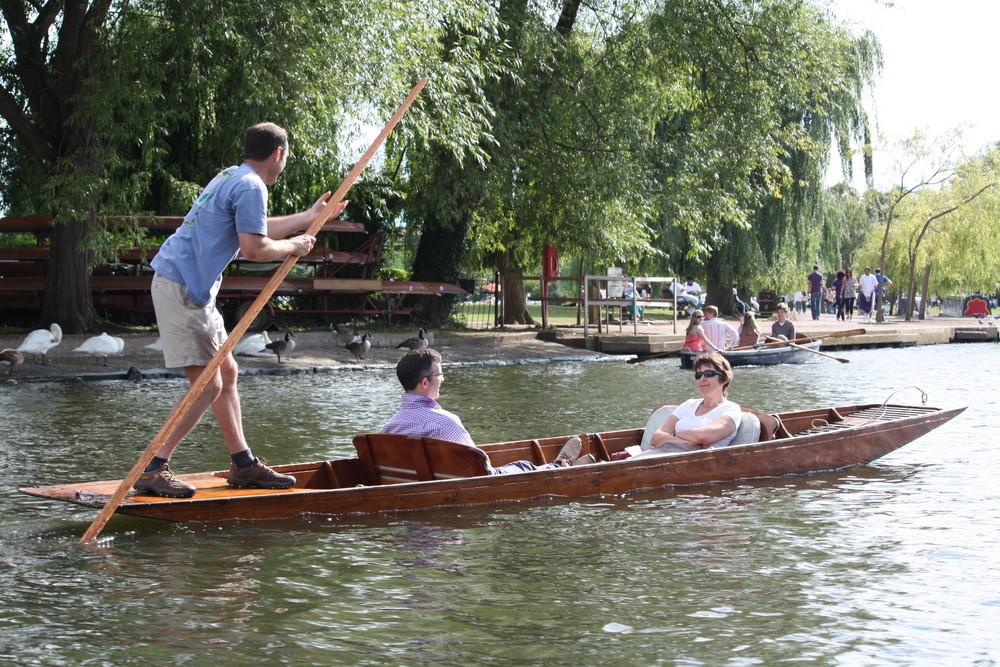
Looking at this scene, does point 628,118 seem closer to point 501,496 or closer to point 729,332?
point 729,332

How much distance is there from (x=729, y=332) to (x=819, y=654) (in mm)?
15246

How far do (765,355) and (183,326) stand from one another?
14.7 m

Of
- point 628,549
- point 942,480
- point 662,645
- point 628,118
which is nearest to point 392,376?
point 628,118

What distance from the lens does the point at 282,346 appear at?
61.3 ft

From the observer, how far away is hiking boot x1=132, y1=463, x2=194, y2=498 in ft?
21.0

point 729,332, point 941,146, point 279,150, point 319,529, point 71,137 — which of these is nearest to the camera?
point 279,150

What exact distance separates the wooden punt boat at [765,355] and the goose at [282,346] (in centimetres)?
622

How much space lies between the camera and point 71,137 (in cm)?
1714

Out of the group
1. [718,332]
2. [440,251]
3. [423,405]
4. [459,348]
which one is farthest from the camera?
[440,251]

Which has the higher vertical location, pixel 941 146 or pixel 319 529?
pixel 941 146

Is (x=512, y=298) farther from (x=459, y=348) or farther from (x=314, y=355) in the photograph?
(x=314, y=355)

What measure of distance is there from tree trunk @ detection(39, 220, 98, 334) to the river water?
9231 millimetres

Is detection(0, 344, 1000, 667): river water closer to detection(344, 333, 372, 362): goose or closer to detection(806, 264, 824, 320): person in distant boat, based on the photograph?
detection(344, 333, 372, 362): goose

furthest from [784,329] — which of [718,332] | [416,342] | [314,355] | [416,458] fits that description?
[416,458]
